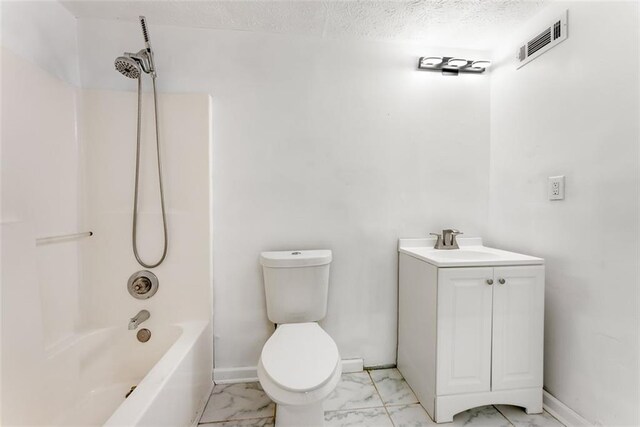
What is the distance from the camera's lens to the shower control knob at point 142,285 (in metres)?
1.53

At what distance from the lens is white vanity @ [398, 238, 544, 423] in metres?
1.32

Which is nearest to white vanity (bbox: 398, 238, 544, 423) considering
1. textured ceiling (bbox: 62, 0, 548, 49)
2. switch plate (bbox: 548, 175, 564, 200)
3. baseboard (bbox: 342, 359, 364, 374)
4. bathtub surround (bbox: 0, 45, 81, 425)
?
switch plate (bbox: 548, 175, 564, 200)

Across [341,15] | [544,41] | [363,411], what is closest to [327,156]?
[341,15]

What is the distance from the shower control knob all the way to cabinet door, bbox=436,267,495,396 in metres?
1.51

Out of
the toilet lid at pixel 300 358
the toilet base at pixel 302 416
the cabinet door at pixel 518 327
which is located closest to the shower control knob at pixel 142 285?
the toilet lid at pixel 300 358

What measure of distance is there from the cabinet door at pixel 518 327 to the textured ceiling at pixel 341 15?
53.0 inches

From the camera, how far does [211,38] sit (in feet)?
5.28

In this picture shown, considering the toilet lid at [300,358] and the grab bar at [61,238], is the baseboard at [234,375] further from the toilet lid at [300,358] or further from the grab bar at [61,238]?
the grab bar at [61,238]

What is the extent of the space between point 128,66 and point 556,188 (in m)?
2.17

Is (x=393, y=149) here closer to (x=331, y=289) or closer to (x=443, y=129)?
(x=443, y=129)

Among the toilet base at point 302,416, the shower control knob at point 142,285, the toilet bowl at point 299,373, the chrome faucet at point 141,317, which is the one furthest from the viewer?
the shower control knob at point 142,285

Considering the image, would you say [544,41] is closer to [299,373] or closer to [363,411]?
[299,373]

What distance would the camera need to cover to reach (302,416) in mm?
1166

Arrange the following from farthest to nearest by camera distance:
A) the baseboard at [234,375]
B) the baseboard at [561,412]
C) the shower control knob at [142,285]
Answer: the baseboard at [234,375] → the shower control knob at [142,285] → the baseboard at [561,412]
